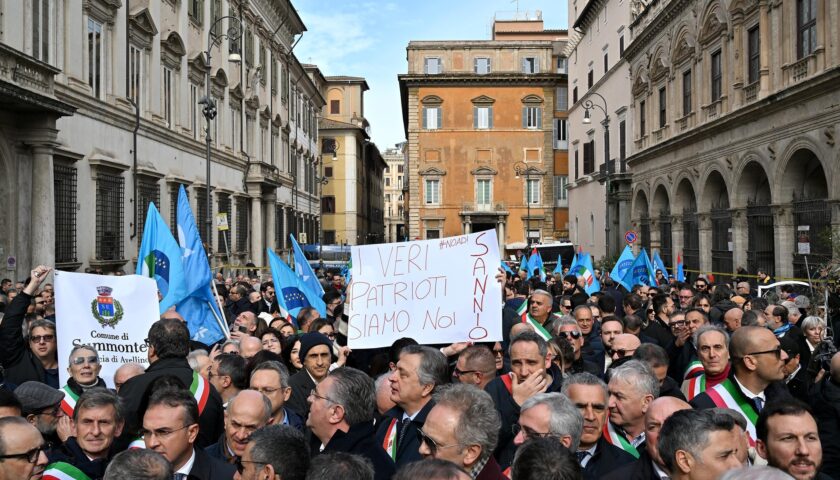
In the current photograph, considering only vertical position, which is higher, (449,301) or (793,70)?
(793,70)

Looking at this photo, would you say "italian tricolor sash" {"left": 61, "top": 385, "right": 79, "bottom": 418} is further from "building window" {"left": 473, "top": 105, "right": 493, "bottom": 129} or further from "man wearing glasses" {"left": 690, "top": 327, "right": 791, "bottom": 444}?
"building window" {"left": 473, "top": 105, "right": 493, "bottom": 129}

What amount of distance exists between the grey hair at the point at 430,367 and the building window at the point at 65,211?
56.9ft

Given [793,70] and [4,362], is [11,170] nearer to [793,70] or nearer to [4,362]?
[4,362]

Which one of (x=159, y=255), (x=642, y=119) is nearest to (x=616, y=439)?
(x=159, y=255)

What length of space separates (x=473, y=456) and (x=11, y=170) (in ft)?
56.7

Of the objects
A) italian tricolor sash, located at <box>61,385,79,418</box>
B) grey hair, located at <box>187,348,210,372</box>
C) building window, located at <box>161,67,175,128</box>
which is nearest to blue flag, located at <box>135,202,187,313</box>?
grey hair, located at <box>187,348,210,372</box>

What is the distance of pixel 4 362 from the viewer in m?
7.14

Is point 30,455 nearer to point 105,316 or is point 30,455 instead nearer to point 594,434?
point 594,434

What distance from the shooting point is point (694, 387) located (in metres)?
6.56

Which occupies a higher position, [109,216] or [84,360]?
[109,216]

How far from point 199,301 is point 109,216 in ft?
47.6

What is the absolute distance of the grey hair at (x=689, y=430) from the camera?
386cm

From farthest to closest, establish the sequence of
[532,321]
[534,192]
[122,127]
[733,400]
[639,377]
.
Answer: [534,192] → [122,127] → [532,321] → [733,400] → [639,377]

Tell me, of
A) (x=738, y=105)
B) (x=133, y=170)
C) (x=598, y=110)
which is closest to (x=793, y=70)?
(x=738, y=105)
